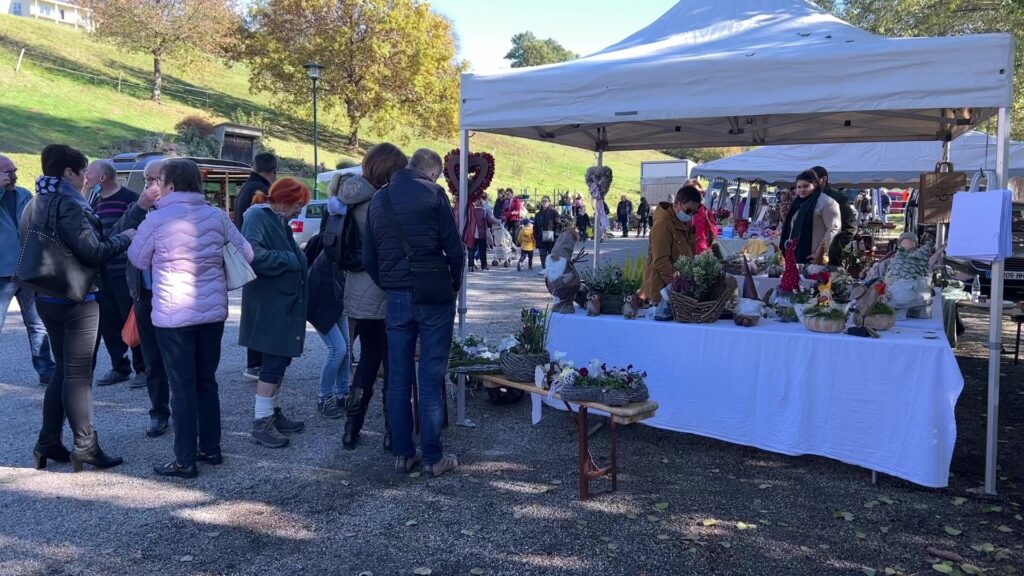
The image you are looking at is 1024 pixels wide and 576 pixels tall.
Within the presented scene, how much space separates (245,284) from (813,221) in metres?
4.40

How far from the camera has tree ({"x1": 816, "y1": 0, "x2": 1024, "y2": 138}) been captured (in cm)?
1369

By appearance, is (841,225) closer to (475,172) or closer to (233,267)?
(475,172)

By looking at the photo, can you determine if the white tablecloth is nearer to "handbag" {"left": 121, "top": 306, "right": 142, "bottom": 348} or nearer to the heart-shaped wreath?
the heart-shaped wreath

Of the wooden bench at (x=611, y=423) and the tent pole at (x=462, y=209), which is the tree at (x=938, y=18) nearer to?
the tent pole at (x=462, y=209)

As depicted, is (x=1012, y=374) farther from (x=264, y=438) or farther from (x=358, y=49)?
(x=358, y=49)

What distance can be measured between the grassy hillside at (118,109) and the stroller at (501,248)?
13.2 meters

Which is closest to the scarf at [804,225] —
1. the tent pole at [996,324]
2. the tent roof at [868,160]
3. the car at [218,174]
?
the tent pole at [996,324]

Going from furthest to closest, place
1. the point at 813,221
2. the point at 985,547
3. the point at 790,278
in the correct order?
the point at 813,221, the point at 790,278, the point at 985,547

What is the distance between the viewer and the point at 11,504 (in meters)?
3.54

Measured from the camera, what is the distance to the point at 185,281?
3633 mm

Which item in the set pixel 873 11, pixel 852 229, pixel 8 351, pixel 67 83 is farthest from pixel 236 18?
pixel 852 229

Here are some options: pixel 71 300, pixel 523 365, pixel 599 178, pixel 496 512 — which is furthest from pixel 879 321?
pixel 71 300

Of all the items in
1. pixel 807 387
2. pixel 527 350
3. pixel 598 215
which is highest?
pixel 598 215

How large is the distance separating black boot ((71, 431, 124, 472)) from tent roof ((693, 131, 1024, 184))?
10.9 meters
